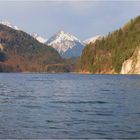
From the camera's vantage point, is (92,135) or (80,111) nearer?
(92,135)

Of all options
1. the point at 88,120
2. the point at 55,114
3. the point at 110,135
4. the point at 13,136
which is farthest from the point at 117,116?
the point at 13,136

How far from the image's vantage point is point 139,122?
1542 inches

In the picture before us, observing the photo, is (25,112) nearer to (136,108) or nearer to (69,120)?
(69,120)

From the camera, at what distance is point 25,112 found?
4747 cm

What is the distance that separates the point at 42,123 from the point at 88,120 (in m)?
4.64

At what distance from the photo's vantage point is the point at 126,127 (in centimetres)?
3678

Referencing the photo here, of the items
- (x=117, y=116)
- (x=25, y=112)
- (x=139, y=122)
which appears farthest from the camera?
(x=25, y=112)

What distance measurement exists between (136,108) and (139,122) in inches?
419

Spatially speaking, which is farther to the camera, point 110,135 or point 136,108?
point 136,108

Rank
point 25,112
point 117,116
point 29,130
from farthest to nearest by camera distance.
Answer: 1. point 25,112
2. point 117,116
3. point 29,130

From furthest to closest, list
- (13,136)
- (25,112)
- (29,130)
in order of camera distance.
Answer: (25,112), (29,130), (13,136)

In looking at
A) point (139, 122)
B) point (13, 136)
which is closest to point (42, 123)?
point (13, 136)

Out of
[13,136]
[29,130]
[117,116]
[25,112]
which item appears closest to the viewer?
[13,136]

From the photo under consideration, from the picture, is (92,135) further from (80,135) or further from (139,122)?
(139,122)
